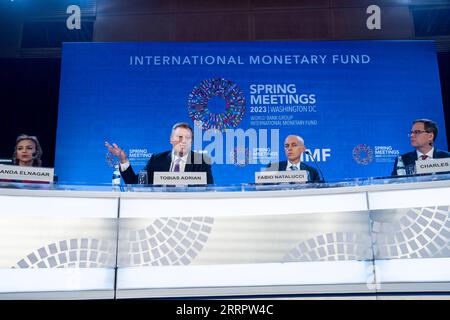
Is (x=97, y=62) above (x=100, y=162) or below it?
above

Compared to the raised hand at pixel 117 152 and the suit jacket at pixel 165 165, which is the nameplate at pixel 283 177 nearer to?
the suit jacket at pixel 165 165

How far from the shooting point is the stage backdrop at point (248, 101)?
15.6ft

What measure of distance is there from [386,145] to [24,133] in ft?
12.0

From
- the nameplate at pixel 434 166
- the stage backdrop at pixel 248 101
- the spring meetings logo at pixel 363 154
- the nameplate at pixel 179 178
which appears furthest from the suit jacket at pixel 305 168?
the nameplate at pixel 179 178

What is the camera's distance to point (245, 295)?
68.6 inches

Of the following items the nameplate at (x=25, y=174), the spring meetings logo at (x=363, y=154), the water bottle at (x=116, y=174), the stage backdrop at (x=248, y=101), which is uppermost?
the stage backdrop at (x=248, y=101)

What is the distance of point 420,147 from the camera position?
4.61 metres

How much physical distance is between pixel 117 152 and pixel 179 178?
85.9 inches

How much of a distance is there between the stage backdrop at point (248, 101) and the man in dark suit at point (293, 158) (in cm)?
8

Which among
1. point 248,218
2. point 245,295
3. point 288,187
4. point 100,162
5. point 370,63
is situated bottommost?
point 245,295

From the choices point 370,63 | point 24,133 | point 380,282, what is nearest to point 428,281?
point 380,282

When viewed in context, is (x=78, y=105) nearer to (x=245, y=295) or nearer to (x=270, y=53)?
(x=270, y=53)

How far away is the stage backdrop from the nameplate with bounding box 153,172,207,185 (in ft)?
6.57

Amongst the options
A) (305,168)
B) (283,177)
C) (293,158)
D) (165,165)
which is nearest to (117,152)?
(165,165)
